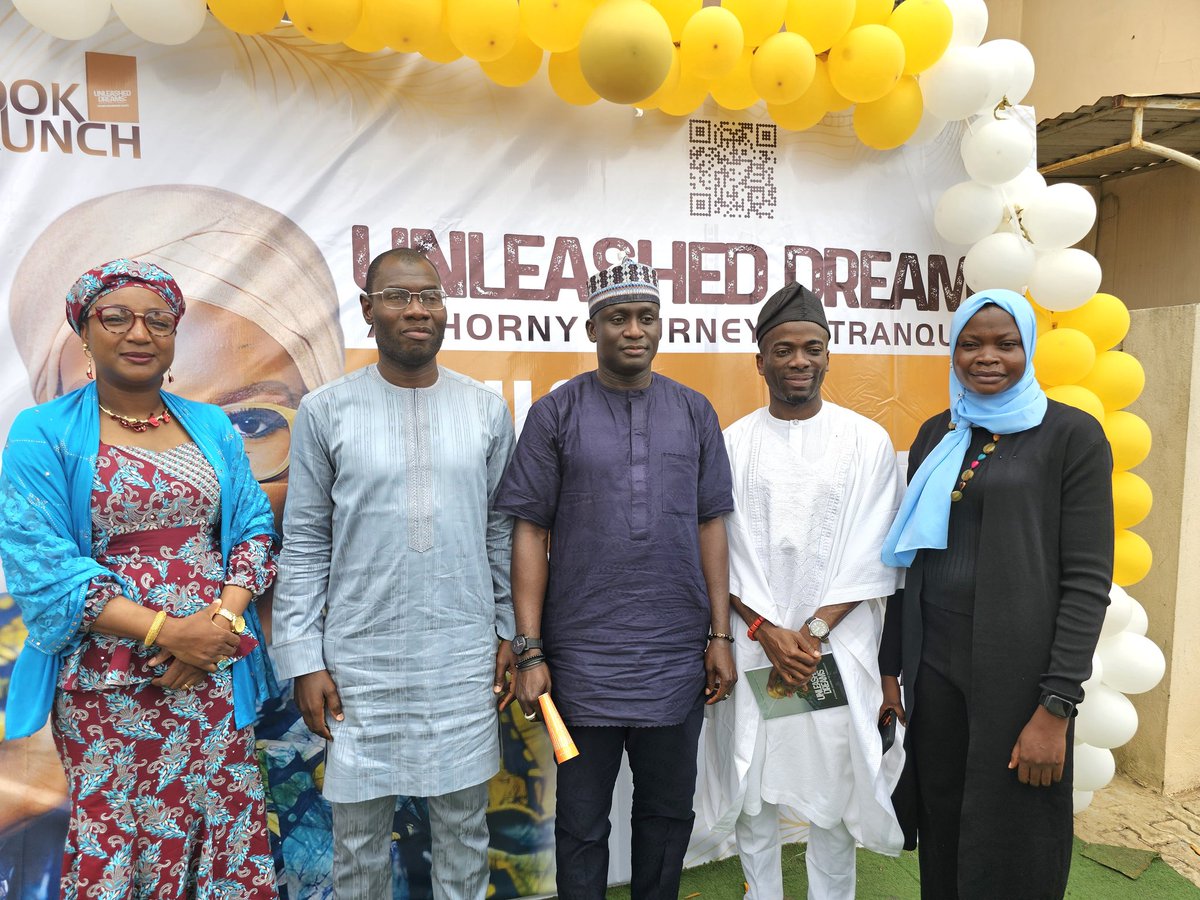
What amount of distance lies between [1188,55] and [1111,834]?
4.52 meters

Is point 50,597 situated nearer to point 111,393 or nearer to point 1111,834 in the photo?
point 111,393

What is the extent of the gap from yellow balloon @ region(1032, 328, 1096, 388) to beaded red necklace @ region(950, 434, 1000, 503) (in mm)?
947

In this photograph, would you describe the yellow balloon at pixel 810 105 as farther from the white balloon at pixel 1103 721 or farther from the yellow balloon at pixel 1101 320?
the white balloon at pixel 1103 721

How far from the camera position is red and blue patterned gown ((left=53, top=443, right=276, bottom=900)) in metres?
1.81

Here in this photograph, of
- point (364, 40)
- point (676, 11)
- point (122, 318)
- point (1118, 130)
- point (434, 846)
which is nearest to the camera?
point (122, 318)

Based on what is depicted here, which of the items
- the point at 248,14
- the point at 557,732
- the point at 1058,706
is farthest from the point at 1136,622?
the point at 248,14

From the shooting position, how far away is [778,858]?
7.77 ft

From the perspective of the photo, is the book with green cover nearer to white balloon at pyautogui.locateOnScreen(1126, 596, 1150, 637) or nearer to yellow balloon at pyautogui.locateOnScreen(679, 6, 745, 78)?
white balloon at pyautogui.locateOnScreen(1126, 596, 1150, 637)

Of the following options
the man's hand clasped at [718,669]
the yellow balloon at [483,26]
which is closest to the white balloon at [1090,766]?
the man's hand clasped at [718,669]

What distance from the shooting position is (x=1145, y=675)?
2820mm

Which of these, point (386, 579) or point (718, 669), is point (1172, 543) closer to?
point (718, 669)

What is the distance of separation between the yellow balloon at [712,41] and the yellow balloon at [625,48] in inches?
8.8

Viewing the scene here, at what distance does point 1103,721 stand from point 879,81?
242 centimetres

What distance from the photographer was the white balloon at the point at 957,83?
262 cm
